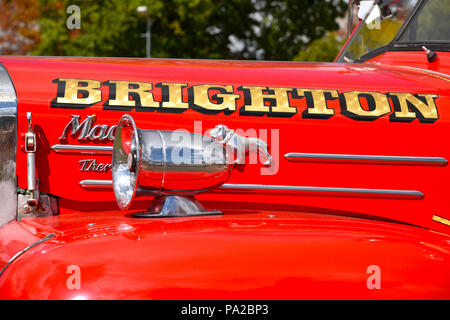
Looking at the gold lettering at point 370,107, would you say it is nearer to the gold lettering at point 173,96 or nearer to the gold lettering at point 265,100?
the gold lettering at point 265,100

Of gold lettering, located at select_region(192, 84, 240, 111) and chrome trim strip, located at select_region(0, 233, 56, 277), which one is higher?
gold lettering, located at select_region(192, 84, 240, 111)

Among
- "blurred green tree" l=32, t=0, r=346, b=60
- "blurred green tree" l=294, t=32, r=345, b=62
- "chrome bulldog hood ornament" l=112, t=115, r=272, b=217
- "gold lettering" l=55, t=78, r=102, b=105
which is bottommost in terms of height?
"chrome bulldog hood ornament" l=112, t=115, r=272, b=217

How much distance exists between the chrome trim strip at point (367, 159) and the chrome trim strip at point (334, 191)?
0.36ft

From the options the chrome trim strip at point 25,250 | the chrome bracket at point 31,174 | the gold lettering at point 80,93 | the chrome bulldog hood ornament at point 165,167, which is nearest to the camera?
the chrome trim strip at point 25,250

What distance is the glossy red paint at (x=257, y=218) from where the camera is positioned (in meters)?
1.64

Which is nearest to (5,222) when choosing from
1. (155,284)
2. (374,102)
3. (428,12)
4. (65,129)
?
(65,129)

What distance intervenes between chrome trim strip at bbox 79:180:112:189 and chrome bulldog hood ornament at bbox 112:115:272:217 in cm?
39

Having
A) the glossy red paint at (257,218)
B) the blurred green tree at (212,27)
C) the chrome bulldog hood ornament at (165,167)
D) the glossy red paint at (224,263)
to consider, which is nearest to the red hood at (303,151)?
the glossy red paint at (257,218)

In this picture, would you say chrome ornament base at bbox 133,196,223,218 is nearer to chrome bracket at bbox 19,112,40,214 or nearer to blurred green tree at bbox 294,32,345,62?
chrome bracket at bbox 19,112,40,214

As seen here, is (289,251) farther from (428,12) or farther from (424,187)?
(428,12)

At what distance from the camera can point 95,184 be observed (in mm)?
2469

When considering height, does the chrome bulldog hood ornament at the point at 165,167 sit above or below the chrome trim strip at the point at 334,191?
above

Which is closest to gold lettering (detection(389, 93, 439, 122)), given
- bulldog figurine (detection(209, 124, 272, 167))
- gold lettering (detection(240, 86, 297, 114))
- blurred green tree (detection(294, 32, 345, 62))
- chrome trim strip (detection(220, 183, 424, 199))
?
chrome trim strip (detection(220, 183, 424, 199))

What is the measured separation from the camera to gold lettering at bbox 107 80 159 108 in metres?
2.45
